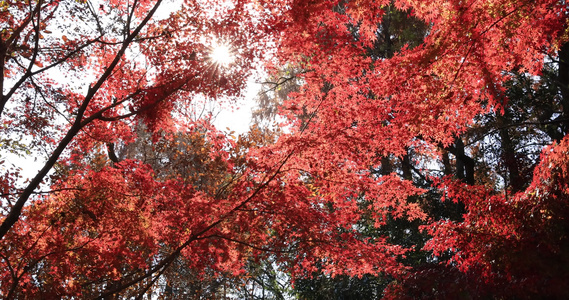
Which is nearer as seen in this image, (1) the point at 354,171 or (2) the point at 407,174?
(1) the point at 354,171

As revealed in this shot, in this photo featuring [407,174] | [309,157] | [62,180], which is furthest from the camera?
[407,174]

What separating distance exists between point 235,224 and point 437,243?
11.3ft

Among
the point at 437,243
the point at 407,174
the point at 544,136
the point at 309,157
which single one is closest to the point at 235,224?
the point at 309,157

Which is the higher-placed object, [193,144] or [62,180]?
[193,144]

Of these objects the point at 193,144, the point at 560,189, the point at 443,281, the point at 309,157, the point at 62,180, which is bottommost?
the point at 443,281

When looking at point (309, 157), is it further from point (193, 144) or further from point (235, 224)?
point (193, 144)

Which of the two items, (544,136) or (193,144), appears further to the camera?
(544,136)

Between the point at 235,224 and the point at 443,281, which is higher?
the point at 235,224

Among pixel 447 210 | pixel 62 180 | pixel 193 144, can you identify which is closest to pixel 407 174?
pixel 447 210

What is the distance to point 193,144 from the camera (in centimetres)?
1016

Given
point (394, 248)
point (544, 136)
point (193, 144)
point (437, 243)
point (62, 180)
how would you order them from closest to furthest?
point (437, 243), point (62, 180), point (394, 248), point (193, 144), point (544, 136)

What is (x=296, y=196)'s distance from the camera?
6.68 metres

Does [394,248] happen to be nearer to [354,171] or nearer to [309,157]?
[354,171]

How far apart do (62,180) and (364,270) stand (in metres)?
6.39
